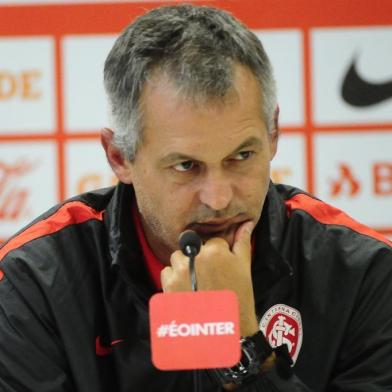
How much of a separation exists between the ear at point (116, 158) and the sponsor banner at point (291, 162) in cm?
144

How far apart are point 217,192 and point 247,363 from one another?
357 millimetres

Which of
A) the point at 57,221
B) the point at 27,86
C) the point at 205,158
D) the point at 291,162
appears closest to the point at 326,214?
the point at 205,158

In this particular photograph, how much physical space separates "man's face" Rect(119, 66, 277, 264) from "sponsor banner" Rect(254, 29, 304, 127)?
157 centimetres

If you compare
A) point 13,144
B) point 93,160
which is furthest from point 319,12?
point 13,144

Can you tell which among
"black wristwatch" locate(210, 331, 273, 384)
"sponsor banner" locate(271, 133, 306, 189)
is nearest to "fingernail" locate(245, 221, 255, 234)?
"black wristwatch" locate(210, 331, 273, 384)

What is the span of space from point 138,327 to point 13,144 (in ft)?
5.37

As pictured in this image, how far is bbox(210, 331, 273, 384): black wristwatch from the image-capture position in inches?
63.3

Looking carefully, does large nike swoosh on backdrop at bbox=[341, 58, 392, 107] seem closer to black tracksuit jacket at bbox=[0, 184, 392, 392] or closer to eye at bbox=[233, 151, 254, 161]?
black tracksuit jacket at bbox=[0, 184, 392, 392]

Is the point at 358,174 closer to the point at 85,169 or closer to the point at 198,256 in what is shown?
the point at 85,169

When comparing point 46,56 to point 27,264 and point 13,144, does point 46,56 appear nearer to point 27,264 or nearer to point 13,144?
point 13,144

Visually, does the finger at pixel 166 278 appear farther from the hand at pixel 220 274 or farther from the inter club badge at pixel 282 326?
the inter club badge at pixel 282 326

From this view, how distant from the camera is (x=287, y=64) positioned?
3371mm

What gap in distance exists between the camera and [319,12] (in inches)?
132

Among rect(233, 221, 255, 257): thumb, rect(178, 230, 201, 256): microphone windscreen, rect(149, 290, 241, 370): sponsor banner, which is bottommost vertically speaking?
rect(149, 290, 241, 370): sponsor banner
